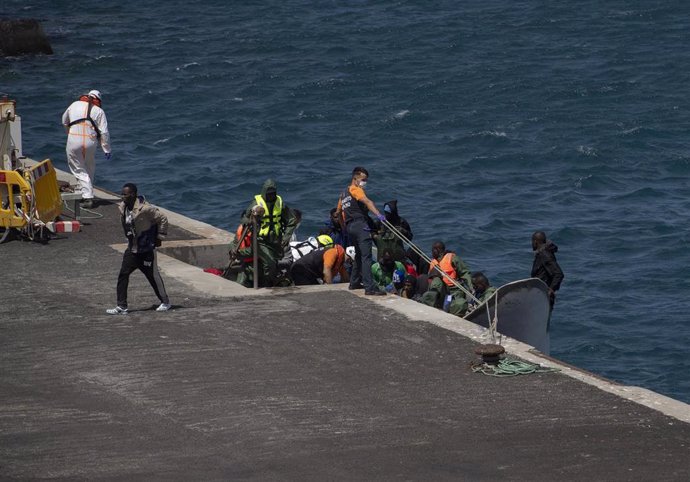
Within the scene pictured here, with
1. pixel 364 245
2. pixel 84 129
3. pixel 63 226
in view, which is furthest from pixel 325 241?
pixel 84 129

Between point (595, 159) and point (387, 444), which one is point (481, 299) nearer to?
point (387, 444)

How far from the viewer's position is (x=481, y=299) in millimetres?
16750

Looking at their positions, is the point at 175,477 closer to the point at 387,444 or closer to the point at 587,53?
the point at 387,444

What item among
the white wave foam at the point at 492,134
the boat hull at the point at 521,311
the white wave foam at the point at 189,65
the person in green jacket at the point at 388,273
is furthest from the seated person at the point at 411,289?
the white wave foam at the point at 189,65

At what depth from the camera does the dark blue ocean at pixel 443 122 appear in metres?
27.2

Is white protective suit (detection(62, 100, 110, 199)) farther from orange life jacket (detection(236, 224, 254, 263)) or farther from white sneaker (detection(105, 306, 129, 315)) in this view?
white sneaker (detection(105, 306, 129, 315))

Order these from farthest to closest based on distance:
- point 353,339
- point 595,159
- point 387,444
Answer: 1. point 595,159
2. point 353,339
3. point 387,444

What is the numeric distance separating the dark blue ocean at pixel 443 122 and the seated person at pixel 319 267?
542 cm

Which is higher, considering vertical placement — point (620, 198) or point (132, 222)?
point (132, 222)

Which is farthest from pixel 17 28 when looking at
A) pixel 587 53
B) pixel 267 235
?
pixel 267 235

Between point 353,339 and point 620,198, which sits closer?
point 353,339

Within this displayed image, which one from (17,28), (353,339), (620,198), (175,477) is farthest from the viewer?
(17,28)

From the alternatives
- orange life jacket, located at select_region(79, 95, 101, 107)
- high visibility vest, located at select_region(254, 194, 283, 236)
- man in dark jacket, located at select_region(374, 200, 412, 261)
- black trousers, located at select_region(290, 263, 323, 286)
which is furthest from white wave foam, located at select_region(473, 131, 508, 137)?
high visibility vest, located at select_region(254, 194, 283, 236)

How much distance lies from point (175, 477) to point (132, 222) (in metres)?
4.80
